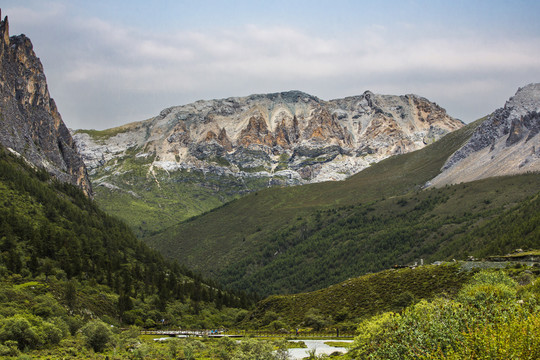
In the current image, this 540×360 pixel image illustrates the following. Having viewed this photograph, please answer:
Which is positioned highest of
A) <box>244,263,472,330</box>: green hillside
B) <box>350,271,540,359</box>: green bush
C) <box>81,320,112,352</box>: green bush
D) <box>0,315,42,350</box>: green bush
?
<box>350,271,540,359</box>: green bush

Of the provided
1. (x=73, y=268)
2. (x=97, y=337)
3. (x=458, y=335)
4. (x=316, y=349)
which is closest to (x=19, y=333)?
(x=97, y=337)

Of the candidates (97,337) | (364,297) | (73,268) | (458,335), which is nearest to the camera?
(458,335)

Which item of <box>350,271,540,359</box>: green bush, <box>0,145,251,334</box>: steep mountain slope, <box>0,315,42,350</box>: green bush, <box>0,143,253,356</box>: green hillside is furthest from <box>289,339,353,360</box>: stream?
<box>0,145,251,334</box>: steep mountain slope

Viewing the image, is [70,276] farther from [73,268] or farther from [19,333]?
[19,333]

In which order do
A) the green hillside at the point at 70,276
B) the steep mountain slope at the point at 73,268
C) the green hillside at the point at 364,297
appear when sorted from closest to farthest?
the green hillside at the point at 70,276 < the steep mountain slope at the point at 73,268 < the green hillside at the point at 364,297

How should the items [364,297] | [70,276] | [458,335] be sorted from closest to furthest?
[458,335] < [364,297] < [70,276]

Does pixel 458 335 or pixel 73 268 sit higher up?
pixel 458 335

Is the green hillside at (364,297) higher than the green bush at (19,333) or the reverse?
the reverse

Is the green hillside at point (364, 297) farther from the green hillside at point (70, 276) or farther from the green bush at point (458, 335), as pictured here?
the green bush at point (458, 335)

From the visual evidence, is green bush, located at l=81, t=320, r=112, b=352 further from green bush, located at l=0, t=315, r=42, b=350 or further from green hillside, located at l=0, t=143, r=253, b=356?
green bush, located at l=0, t=315, r=42, b=350

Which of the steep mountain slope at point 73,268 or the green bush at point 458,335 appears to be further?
the steep mountain slope at point 73,268

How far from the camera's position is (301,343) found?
267ft

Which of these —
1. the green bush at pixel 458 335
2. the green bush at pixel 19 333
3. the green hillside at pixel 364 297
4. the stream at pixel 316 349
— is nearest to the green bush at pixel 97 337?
the green bush at pixel 19 333

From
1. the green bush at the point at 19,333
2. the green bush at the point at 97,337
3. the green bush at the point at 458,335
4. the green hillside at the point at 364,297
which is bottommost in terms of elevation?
the green hillside at the point at 364,297
